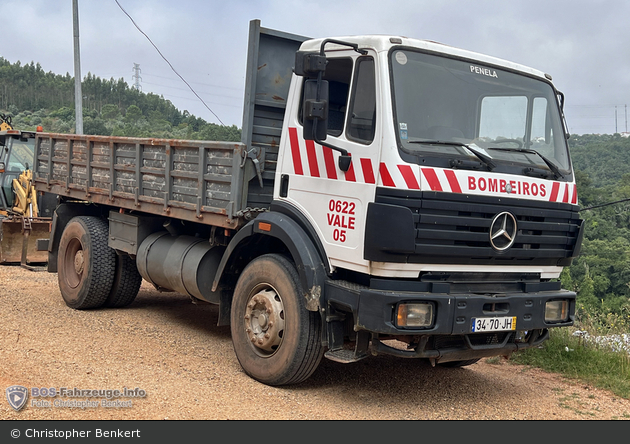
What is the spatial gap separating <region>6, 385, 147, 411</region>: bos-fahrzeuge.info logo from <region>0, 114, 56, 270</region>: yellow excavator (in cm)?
513

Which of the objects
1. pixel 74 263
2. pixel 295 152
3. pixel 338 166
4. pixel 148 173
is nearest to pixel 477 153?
pixel 338 166

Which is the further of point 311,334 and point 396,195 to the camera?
point 311,334

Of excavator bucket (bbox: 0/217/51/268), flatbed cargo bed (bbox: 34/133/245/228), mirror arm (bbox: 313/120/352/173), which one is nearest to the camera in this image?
mirror arm (bbox: 313/120/352/173)

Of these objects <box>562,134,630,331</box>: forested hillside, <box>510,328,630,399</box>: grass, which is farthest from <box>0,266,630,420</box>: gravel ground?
<box>562,134,630,331</box>: forested hillside

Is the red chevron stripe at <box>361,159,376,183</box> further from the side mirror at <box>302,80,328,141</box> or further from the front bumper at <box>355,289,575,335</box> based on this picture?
the front bumper at <box>355,289,575,335</box>

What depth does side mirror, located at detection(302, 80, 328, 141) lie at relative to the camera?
15.1ft

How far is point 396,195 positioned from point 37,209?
8.85m

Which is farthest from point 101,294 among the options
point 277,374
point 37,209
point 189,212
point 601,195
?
point 601,195

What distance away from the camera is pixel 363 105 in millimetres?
4777

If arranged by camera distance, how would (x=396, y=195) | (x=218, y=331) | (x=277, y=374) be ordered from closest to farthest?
(x=396, y=195) → (x=277, y=374) → (x=218, y=331)

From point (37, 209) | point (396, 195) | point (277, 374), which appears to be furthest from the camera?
point (37, 209)

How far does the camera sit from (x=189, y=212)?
630 cm

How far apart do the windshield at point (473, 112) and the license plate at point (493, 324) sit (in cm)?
108

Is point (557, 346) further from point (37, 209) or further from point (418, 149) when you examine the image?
point (37, 209)
